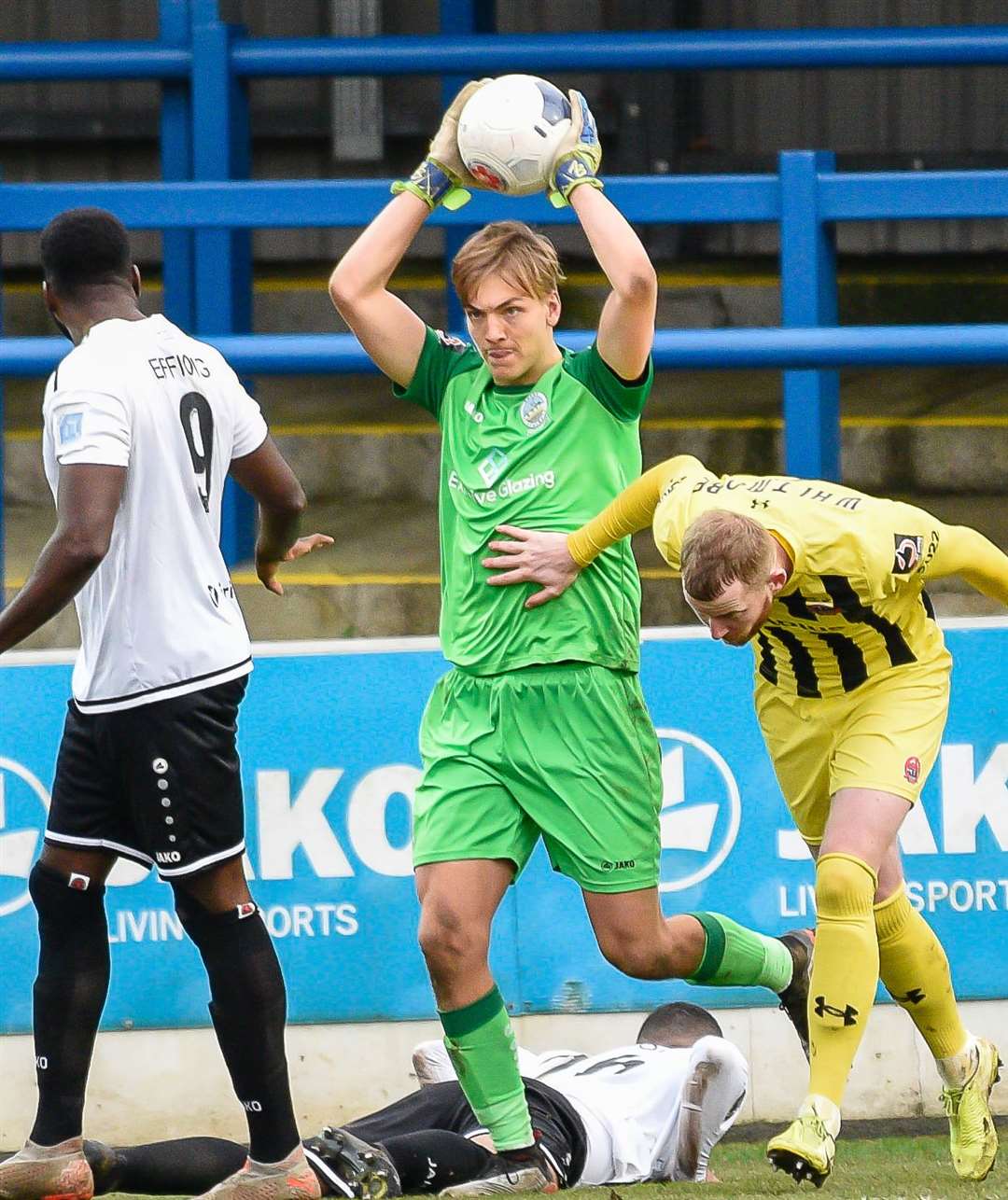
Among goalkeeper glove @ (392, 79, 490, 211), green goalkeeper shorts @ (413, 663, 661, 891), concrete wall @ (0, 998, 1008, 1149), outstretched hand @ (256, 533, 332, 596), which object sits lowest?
concrete wall @ (0, 998, 1008, 1149)

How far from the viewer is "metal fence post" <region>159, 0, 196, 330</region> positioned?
7.61 m

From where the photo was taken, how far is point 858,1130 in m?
4.66

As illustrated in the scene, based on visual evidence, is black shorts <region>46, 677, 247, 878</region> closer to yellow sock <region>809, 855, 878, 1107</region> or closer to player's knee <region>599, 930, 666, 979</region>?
player's knee <region>599, 930, 666, 979</region>

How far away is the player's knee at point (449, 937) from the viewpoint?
3777mm

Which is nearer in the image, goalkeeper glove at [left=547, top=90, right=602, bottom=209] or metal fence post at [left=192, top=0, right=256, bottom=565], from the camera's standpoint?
goalkeeper glove at [left=547, top=90, right=602, bottom=209]

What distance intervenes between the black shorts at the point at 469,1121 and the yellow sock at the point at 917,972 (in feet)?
2.42

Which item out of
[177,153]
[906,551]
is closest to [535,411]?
[906,551]

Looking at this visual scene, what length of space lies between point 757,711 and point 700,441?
4.62 meters

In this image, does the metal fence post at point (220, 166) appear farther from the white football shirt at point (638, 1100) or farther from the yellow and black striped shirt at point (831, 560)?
the yellow and black striped shirt at point (831, 560)

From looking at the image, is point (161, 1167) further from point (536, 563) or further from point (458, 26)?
point (458, 26)

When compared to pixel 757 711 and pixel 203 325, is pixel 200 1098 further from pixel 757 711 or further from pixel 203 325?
pixel 203 325

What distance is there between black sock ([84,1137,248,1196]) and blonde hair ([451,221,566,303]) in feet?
5.81

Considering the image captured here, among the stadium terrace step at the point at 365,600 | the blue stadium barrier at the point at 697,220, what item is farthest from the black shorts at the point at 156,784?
the stadium terrace step at the point at 365,600

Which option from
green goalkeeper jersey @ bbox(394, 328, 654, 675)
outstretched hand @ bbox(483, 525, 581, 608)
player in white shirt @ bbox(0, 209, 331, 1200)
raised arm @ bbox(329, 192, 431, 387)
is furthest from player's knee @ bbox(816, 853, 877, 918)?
raised arm @ bbox(329, 192, 431, 387)
